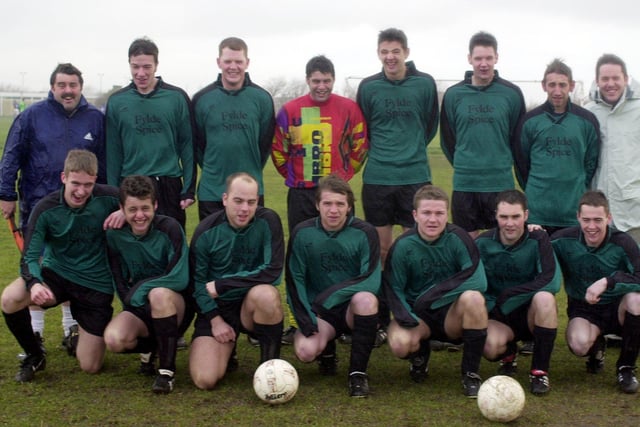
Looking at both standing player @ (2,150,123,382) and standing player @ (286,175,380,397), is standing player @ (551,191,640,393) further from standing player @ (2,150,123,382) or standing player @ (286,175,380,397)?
standing player @ (2,150,123,382)

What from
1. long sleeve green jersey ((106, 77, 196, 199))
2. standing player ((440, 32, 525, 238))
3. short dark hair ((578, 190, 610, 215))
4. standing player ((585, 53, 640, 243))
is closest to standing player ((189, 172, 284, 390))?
long sleeve green jersey ((106, 77, 196, 199))

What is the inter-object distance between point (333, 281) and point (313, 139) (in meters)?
1.35

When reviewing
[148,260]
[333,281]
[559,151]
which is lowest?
[333,281]

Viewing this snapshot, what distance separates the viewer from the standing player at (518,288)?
441 centimetres

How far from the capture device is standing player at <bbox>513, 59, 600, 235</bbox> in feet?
17.4

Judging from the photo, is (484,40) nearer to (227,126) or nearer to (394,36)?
(394,36)

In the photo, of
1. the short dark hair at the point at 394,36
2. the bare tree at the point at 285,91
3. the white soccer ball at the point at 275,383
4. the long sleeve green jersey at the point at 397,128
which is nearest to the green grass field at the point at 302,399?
the white soccer ball at the point at 275,383

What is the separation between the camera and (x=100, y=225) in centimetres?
479

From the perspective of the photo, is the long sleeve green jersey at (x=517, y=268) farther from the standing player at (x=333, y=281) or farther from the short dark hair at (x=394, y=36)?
the short dark hair at (x=394, y=36)

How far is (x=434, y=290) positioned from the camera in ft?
14.7

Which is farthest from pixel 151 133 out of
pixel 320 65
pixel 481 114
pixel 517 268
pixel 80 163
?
pixel 517 268

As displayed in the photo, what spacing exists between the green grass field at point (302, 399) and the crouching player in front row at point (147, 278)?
0.24 metres

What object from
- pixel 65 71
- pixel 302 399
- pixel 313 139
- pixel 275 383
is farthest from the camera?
pixel 313 139

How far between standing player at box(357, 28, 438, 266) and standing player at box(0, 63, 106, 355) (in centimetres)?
199
